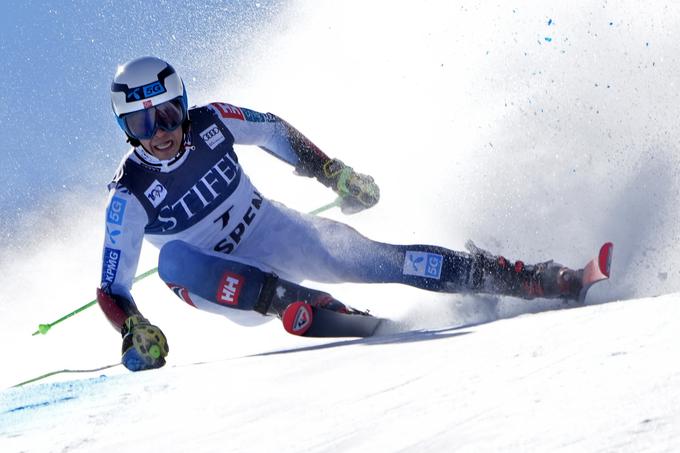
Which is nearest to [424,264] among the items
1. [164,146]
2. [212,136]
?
[212,136]

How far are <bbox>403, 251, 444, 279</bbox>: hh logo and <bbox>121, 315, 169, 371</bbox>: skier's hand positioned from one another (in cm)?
123

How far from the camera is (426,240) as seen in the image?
620 cm

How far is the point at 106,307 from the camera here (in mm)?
4656

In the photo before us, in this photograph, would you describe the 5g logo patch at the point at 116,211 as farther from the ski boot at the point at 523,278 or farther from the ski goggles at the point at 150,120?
the ski boot at the point at 523,278

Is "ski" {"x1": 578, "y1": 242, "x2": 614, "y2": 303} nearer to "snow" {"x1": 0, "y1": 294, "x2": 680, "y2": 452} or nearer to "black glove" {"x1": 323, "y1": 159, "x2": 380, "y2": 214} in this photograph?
"snow" {"x1": 0, "y1": 294, "x2": 680, "y2": 452}

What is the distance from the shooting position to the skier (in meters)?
4.57

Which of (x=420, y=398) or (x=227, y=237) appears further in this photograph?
(x=227, y=237)

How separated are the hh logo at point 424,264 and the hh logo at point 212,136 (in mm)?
1180

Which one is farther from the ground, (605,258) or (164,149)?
(164,149)

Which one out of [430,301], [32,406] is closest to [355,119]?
[430,301]

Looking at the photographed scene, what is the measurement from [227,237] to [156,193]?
0.52 meters

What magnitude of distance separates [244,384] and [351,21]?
7.09 meters

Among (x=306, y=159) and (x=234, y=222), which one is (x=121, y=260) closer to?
(x=234, y=222)

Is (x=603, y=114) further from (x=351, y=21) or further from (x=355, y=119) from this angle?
(x=351, y=21)
